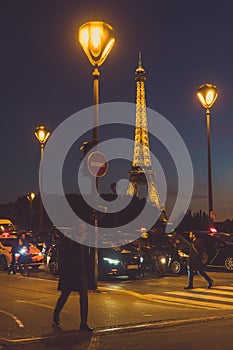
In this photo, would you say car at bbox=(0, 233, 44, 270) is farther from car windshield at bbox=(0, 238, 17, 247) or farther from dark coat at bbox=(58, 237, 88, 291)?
dark coat at bbox=(58, 237, 88, 291)

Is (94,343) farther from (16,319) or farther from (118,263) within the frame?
(118,263)

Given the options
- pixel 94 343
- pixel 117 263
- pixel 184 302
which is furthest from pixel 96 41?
pixel 94 343

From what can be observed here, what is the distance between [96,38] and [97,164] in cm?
311

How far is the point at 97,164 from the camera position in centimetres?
1462

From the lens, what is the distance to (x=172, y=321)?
10359 mm

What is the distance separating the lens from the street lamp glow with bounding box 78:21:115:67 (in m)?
14.2

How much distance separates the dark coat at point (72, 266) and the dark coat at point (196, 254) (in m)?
6.77

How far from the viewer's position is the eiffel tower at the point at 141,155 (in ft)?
343

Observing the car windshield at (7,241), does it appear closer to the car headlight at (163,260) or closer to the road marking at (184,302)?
the car headlight at (163,260)

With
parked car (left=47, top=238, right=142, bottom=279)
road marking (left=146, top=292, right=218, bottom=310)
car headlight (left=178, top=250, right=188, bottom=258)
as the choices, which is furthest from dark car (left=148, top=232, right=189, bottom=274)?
road marking (left=146, top=292, right=218, bottom=310)


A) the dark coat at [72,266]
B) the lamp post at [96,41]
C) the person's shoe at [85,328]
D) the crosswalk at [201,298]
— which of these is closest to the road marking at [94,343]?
the person's shoe at [85,328]

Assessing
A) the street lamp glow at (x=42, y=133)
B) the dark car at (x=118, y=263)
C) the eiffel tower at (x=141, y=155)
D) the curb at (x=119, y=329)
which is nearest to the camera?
the curb at (x=119, y=329)

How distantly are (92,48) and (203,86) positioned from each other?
7.30 metres

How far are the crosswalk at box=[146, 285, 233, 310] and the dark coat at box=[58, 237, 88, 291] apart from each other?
384cm
